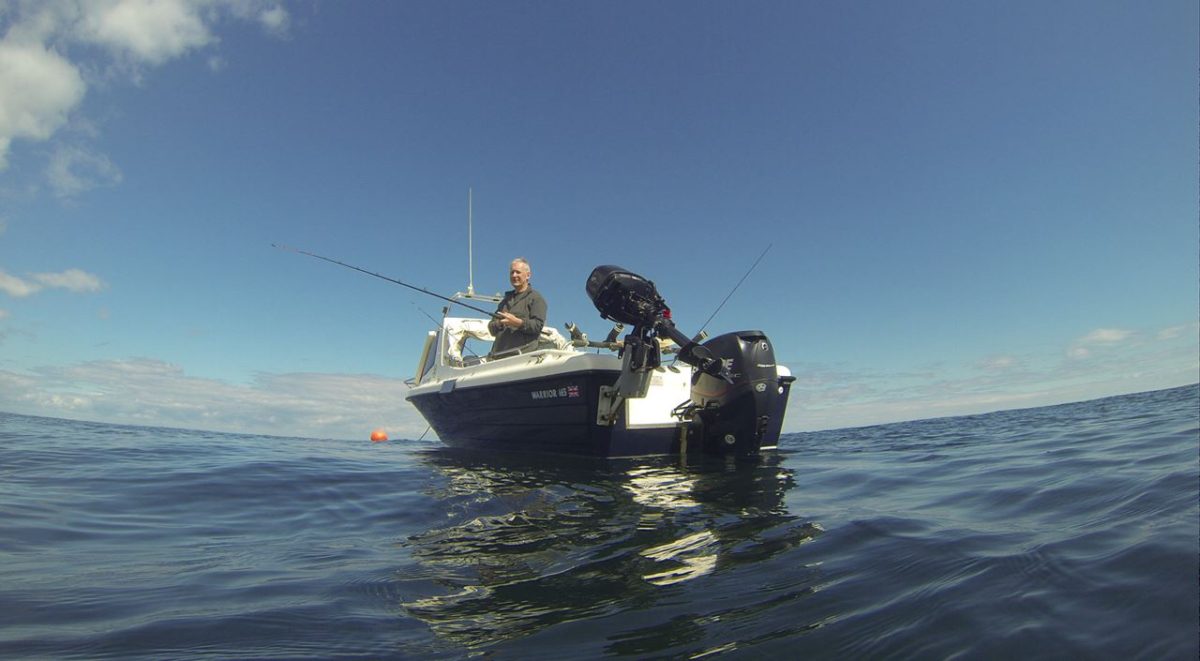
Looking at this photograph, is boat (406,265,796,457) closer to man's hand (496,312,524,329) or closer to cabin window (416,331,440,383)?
man's hand (496,312,524,329)

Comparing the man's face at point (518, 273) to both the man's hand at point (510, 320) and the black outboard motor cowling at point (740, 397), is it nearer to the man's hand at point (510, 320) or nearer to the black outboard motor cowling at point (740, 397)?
the man's hand at point (510, 320)

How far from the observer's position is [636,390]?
638 cm

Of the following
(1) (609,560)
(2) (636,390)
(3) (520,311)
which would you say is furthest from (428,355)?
(1) (609,560)

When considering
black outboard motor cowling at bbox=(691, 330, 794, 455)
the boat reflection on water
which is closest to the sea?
the boat reflection on water

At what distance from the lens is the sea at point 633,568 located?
1.77 metres

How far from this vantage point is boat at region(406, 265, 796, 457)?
6328 millimetres

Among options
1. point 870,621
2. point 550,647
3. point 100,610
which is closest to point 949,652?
point 870,621

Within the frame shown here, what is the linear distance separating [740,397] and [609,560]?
4149 millimetres

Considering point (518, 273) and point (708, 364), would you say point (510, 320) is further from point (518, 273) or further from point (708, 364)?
point (708, 364)

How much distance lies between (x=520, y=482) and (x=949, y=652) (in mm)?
4609

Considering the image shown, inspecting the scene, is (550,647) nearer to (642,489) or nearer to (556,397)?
(642,489)

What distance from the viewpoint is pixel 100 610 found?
2.21 metres

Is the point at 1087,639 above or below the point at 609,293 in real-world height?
below

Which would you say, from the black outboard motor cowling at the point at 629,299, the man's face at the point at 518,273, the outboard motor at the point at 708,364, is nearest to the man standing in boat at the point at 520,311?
the man's face at the point at 518,273
